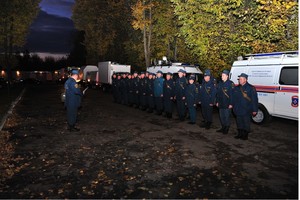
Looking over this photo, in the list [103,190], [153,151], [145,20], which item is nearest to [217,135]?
[153,151]

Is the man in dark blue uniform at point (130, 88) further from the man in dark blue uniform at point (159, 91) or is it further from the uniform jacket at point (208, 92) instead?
the uniform jacket at point (208, 92)

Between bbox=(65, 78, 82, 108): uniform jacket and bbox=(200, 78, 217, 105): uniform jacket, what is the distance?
14.1ft

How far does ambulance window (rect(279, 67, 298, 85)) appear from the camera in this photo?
9461 mm

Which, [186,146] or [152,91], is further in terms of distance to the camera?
[152,91]

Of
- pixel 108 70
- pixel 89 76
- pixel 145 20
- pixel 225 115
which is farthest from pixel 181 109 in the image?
pixel 89 76

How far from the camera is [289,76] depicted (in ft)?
31.7

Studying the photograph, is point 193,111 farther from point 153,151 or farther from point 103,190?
point 103,190

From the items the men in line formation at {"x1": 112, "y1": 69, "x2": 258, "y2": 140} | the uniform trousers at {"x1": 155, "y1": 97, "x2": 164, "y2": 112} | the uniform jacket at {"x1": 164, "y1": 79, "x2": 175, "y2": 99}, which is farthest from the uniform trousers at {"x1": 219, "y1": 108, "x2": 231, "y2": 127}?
the uniform trousers at {"x1": 155, "y1": 97, "x2": 164, "y2": 112}

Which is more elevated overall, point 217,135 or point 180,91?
point 180,91

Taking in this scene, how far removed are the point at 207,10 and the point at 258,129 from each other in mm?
7061

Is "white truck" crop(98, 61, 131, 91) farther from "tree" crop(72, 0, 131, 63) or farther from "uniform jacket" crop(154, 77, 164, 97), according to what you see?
"uniform jacket" crop(154, 77, 164, 97)

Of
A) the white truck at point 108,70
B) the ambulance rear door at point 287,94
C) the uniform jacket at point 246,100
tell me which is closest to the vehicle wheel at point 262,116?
the ambulance rear door at point 287,94

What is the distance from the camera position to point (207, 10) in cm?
1441

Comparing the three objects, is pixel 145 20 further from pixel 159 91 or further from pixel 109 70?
pixel 159 91
